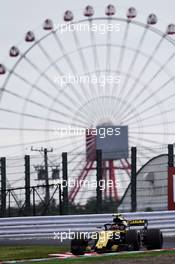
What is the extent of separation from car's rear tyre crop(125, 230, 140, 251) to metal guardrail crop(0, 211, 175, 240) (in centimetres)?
483

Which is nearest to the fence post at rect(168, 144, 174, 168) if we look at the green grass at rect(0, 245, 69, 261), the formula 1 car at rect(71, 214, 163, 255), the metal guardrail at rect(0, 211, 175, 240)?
the metal guardrail at rect(0, 211, 175, 240)

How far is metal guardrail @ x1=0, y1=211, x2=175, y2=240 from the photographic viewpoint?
19875mm

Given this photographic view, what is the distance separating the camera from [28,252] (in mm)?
16266

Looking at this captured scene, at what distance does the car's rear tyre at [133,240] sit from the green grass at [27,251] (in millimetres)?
1519

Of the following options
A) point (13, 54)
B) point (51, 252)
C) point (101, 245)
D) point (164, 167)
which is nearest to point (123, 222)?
point (101, 245)

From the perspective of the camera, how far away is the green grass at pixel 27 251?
50.1 feet

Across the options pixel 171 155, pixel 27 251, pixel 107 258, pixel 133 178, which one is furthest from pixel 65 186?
pixel 107 258

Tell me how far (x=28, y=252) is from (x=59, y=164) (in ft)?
15.8

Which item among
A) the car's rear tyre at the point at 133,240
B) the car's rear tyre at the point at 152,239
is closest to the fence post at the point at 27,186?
the car's rear tyre at the point at 152,239

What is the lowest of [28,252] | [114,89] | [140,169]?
[28,252]

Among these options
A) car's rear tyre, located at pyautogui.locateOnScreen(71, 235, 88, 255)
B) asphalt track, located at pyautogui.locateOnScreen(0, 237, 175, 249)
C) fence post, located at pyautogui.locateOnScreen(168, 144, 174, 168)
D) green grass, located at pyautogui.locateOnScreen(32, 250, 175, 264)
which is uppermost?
fence post, located at pyautogui.locateOnScreen(168, 144, 174, 168)

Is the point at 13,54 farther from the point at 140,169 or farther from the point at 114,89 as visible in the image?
the point at 140,169

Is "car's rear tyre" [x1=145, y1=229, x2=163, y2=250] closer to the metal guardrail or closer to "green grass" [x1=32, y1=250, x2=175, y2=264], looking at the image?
"green grass" [x1=32, y1=250, x2=175, y2=264]

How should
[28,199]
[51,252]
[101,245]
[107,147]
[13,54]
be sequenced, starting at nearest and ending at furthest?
[101,245]
[51,252]
[28,199]
[107,147]
[13,54]
